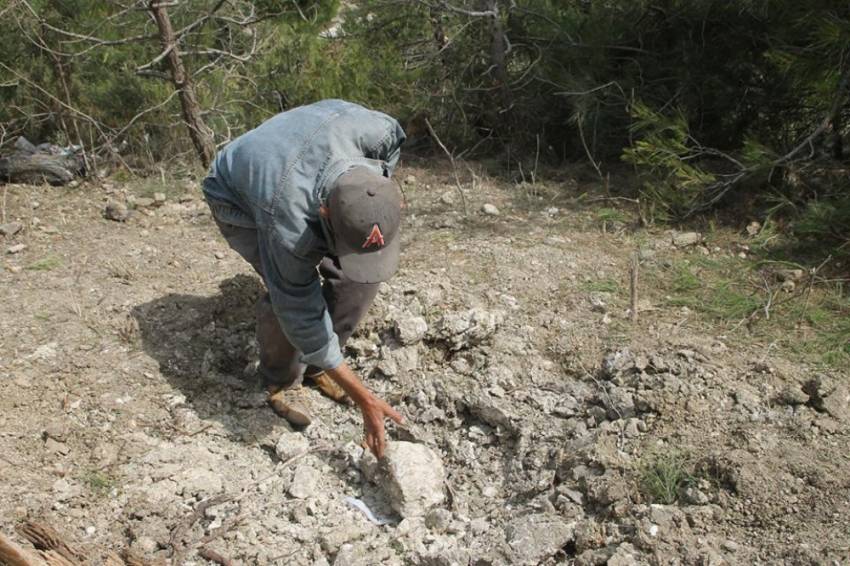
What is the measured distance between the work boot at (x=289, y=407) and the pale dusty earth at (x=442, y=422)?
0.05 meters

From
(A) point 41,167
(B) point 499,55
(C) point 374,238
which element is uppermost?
(C) point 374,238

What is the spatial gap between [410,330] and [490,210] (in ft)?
4.34

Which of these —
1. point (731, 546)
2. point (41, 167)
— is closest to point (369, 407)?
point (731, 546)

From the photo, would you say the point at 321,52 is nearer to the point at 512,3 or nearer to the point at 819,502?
the point at 512,3

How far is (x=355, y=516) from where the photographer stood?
104 inches

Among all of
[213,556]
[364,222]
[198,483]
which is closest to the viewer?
[364,222]

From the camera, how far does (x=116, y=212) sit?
14.0 feet

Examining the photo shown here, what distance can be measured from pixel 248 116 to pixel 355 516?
342cm

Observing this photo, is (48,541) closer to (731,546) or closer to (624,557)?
(624,557)

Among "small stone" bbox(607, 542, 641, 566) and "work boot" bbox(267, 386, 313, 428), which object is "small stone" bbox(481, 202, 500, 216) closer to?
"work boot" bbox(267, 386, 313, 428)

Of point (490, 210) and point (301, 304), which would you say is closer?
point (301, 304)

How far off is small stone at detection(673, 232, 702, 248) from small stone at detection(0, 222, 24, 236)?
10.4 ft

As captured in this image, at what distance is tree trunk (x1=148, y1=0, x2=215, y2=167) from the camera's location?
4.41 metres

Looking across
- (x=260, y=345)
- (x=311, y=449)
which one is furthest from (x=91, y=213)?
(x=311, y=449)
